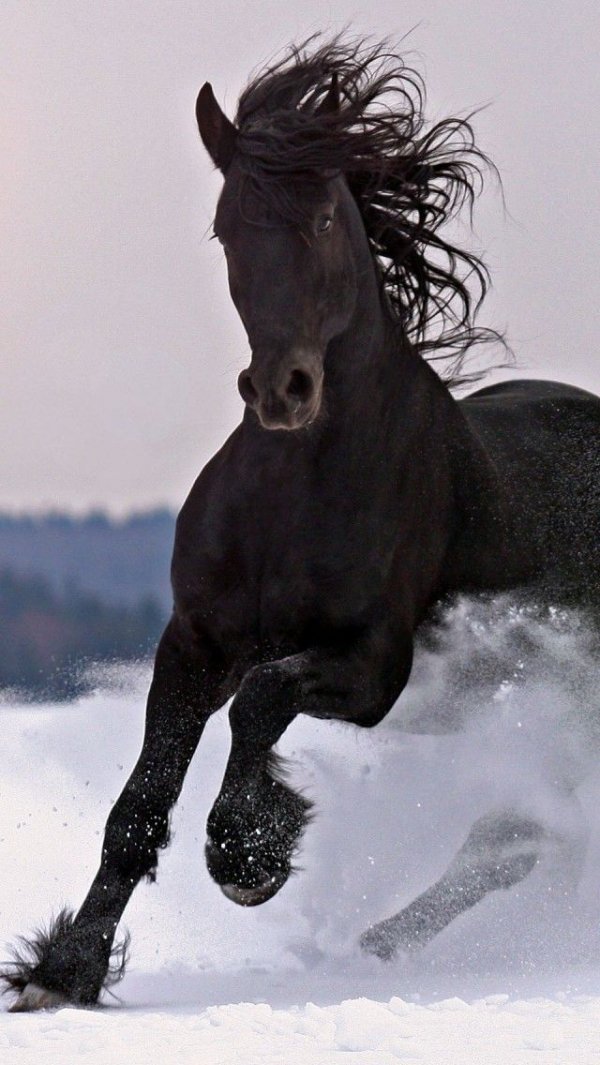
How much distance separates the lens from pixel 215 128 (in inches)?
142

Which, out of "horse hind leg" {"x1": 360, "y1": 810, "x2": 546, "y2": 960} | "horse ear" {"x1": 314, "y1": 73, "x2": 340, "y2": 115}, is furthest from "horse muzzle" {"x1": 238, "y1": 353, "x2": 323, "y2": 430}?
"horse hind leg" {"x1": 360, "y1": 810, "x2": 546, "y2": 960}

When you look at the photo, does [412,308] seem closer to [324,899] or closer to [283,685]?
[283,685]

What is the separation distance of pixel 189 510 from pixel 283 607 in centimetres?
35

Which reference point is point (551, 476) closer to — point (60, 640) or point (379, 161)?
point (379, 161)

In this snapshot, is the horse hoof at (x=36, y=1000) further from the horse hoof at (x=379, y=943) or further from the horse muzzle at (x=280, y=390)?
the horse muzzle at (x=280, y=390)

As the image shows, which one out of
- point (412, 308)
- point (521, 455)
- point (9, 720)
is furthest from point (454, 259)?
point (9, 720)

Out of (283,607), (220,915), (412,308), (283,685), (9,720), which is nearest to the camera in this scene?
(283,685)

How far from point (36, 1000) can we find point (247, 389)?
52.7 inches

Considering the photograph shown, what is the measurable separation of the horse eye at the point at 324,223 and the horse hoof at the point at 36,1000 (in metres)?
1.67

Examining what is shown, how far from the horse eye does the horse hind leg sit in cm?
186

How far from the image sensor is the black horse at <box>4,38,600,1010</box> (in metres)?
3.34

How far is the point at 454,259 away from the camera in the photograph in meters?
4.19

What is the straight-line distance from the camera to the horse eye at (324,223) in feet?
11.2

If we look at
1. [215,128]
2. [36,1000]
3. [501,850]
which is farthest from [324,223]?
[501,850]
